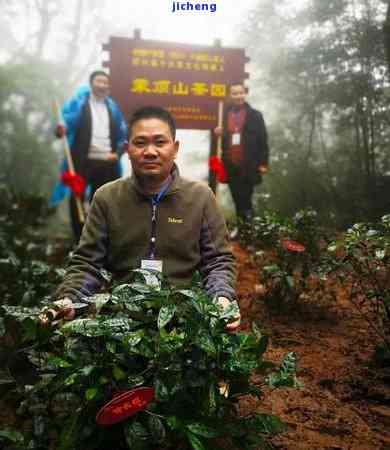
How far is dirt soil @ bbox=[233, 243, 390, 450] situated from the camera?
1979mm

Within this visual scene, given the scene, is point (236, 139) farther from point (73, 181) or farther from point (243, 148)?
point (73, 181)

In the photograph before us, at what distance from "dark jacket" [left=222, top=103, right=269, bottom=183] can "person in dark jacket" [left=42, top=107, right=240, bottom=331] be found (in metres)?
3.72

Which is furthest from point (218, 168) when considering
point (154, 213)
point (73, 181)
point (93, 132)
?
point (154, 213)

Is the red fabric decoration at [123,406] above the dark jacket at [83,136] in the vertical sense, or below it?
below

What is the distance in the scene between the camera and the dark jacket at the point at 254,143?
5.81 metres

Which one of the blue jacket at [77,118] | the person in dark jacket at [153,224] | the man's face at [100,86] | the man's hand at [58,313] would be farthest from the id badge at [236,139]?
the man's hand at [58,313]

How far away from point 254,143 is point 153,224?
3.93m

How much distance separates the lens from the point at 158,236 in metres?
2.22

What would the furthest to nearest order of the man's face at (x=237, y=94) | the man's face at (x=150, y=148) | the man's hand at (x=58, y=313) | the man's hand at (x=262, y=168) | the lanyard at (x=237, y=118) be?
the lanyard at (x=237, y=118), the man's hand at (x=262, y=168), the man's face at (x=237, y=94), the man's face at (x=150, y=148), the man's hand at (x=58, y=313)

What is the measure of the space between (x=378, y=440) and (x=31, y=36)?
19217mm

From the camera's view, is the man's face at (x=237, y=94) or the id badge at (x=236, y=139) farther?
the id badge at (x=236, y=139)

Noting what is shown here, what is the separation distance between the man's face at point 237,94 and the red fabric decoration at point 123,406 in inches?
196

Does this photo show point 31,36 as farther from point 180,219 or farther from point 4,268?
point 180,219

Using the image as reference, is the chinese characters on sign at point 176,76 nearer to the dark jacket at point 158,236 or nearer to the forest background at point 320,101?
the forest background at point 320,101
